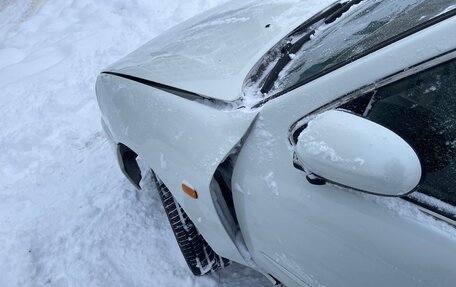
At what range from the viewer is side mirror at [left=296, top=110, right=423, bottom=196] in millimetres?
1206

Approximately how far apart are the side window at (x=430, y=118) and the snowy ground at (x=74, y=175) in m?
1.46

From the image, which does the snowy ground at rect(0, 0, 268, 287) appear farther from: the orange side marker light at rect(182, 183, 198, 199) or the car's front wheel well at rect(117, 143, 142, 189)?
the orange side marker light at rect(182, 183, 198, 199)

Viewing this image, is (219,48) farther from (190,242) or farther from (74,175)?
(74,175)

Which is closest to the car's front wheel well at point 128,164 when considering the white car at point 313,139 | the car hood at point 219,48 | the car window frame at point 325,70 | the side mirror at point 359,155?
the white car at point 313,139

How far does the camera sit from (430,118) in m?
1.36

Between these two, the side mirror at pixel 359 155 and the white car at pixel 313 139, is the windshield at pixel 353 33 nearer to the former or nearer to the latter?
the white car at pixel 313 139

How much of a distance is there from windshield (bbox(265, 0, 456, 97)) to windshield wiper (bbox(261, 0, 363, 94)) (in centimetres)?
1

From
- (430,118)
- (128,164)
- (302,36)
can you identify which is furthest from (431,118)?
(128,164)

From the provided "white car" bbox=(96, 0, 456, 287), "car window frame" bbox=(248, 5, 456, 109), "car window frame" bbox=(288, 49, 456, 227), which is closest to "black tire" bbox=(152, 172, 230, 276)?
"white car" bbox=(96, 0, 456, 287)

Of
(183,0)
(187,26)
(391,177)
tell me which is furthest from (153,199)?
(183,0)

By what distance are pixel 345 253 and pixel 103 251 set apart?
1.88 metres

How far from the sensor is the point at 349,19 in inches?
85.0

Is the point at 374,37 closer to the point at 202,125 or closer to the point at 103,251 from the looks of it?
the point at 202,125

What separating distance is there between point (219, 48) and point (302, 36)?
435 mm
